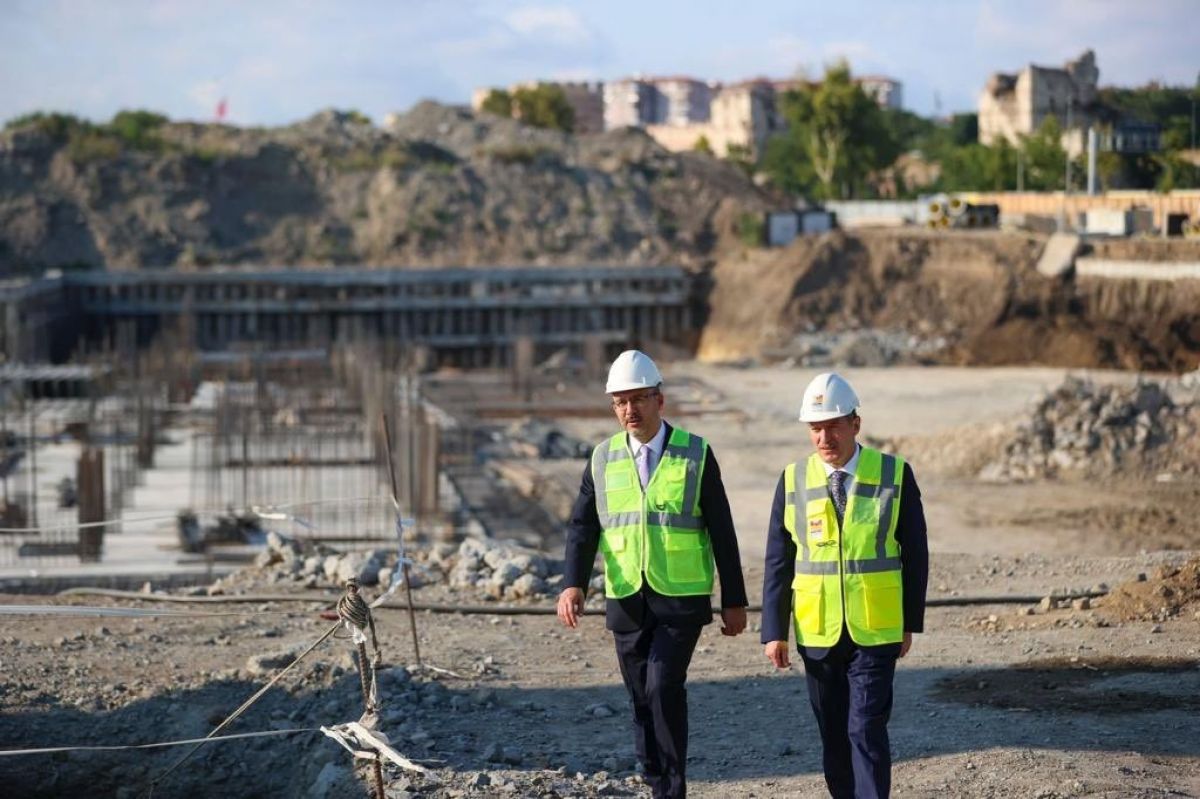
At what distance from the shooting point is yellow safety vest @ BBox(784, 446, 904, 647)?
19.2 ft

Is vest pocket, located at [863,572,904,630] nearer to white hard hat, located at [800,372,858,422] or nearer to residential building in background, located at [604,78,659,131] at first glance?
white hard hat, located at [800,372,858,422]

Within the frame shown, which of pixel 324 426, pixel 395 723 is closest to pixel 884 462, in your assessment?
pixel 395 723

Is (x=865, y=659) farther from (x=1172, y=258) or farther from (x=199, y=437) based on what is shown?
(x=1172, y=258)

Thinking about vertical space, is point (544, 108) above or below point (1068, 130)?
above

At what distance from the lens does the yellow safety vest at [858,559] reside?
5.84 metres

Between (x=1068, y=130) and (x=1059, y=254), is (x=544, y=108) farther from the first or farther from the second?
(x=1059, y=254)

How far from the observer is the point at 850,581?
5863 millimetres

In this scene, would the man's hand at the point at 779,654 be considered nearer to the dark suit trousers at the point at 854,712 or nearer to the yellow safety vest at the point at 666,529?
the dark suit trousers at the point at 854,712

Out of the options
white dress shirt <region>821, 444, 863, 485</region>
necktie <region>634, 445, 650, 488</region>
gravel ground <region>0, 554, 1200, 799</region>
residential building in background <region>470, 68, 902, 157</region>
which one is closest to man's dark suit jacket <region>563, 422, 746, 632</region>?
necktie <region>634, 445, 650, 488</region>

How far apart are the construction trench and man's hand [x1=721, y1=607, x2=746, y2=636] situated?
123 centimetres

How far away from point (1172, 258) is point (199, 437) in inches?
925

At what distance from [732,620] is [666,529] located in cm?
42

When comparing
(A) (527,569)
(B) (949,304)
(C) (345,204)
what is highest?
(C) (345,204)

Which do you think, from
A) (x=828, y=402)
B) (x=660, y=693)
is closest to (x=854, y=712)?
(x=660, y=693)
